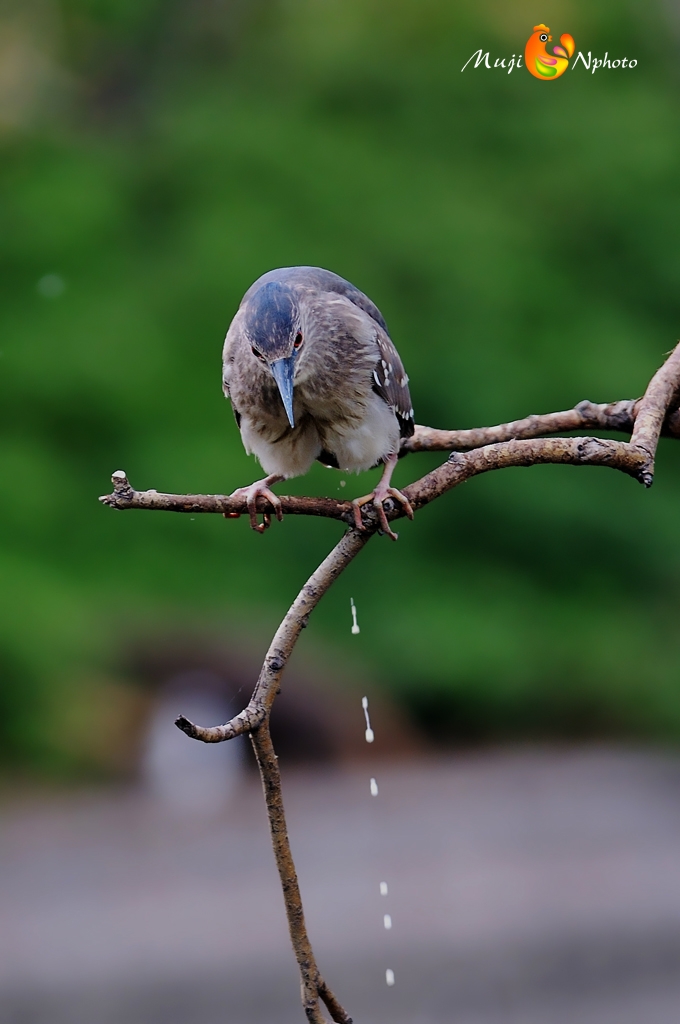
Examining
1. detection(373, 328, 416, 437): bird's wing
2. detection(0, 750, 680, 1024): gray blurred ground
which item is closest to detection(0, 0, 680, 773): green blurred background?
detection(0, 750, 680, 1024): gray blurred ground

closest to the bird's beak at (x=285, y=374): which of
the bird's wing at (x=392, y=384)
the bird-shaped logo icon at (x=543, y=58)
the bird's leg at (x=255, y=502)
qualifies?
the bird's leg at (x=255, y=502)

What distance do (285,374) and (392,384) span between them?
12.3 inches

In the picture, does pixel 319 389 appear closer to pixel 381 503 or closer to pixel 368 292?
pixel 381 503

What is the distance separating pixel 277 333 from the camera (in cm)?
188

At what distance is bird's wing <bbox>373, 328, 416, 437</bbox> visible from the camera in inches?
82.3

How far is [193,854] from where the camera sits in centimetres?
509

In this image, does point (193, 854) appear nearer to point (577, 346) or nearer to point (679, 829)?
point (679, 829)

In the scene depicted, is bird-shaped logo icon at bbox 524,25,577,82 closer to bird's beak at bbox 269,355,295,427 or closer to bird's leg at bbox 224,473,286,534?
bird's beak at bbox 269,355,295,427

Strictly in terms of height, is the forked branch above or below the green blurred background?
below

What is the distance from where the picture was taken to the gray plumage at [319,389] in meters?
2.00

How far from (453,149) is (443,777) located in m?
3.46

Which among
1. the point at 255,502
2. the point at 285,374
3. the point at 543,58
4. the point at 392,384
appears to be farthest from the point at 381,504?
the point at 543,58

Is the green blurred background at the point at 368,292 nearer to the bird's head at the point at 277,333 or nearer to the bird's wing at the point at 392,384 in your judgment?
the bird's wing at the point at 392,384

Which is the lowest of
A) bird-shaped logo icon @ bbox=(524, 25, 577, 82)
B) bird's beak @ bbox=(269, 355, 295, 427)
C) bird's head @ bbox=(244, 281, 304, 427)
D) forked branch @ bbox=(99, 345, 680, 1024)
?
forked branch @ bbox=(99, 345, 680, 1024)
